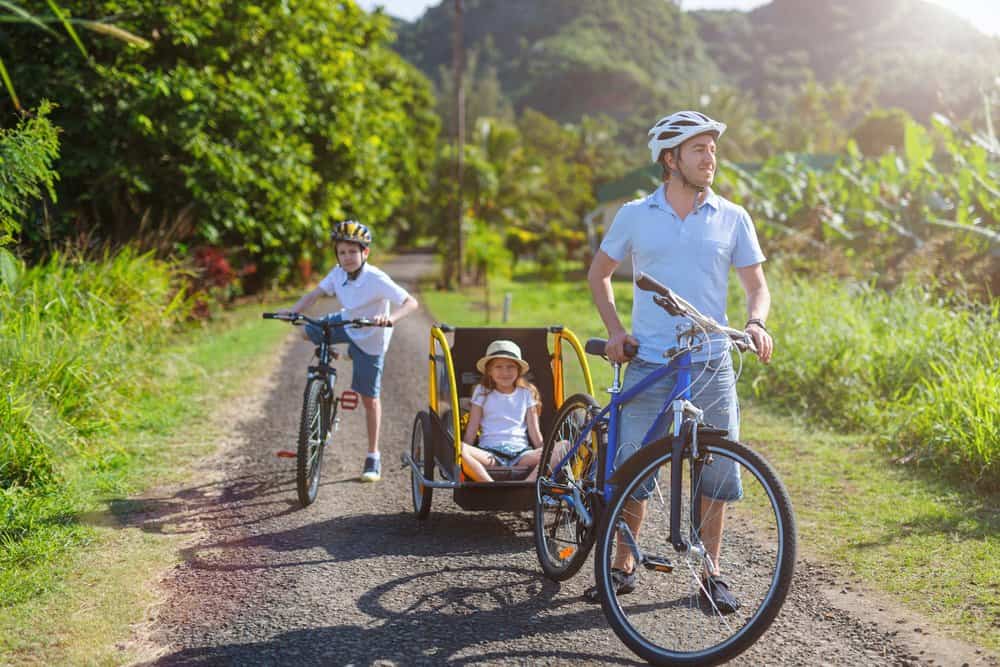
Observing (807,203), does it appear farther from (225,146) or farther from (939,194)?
(225,146)

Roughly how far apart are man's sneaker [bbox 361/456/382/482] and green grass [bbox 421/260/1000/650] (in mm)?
2976

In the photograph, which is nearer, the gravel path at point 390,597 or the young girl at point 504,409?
the gravel path at point 390,597

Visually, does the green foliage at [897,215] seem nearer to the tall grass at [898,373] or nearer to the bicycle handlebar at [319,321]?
the tall grass at [898,373]

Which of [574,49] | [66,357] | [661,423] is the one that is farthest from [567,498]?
[574,49]

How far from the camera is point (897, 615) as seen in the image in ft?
13.7

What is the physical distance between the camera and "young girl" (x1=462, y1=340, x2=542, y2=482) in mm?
5609

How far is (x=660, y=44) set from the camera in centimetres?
17125

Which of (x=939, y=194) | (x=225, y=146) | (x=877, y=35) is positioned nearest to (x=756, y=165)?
(x=939, y=194)

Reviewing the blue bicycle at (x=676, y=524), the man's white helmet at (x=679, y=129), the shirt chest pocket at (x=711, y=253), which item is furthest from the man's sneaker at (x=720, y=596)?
the man's white helmet at (x=679, y=129)

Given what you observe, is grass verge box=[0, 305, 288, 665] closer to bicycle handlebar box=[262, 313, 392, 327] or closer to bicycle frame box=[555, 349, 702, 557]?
bicycle handlebar box=[262, 313, 392, 327]

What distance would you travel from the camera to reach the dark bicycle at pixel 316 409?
5883mm

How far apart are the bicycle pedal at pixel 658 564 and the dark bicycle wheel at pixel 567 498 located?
417 mm

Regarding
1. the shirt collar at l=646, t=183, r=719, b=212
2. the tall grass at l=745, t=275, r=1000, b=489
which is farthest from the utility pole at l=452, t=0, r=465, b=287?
the shirt collar at l=646, t=183, r=719, b=212

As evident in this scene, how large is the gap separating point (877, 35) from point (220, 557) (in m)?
193
